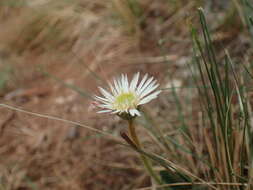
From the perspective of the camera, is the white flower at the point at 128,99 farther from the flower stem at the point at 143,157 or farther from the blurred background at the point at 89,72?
the blurred background at the point at 89,72

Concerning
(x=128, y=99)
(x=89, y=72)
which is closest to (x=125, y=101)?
(x=128, y=99)

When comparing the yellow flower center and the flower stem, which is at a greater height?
the yellow flower center

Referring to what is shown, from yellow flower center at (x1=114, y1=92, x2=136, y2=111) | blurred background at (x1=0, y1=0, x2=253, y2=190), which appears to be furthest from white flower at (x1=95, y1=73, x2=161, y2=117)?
blurred background at (x1=0, y1=0, x2=253, y2=190)

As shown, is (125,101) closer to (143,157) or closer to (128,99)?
(128,99)

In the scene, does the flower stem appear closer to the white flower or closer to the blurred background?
the white flower

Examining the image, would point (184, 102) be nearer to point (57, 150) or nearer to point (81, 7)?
point (57, 150)

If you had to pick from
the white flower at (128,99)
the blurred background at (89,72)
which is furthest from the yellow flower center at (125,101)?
the blurred background at (89,72)

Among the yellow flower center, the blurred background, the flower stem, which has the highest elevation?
the blurred background

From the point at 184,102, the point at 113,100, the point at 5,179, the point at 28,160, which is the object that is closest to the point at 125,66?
the point at 184,102
